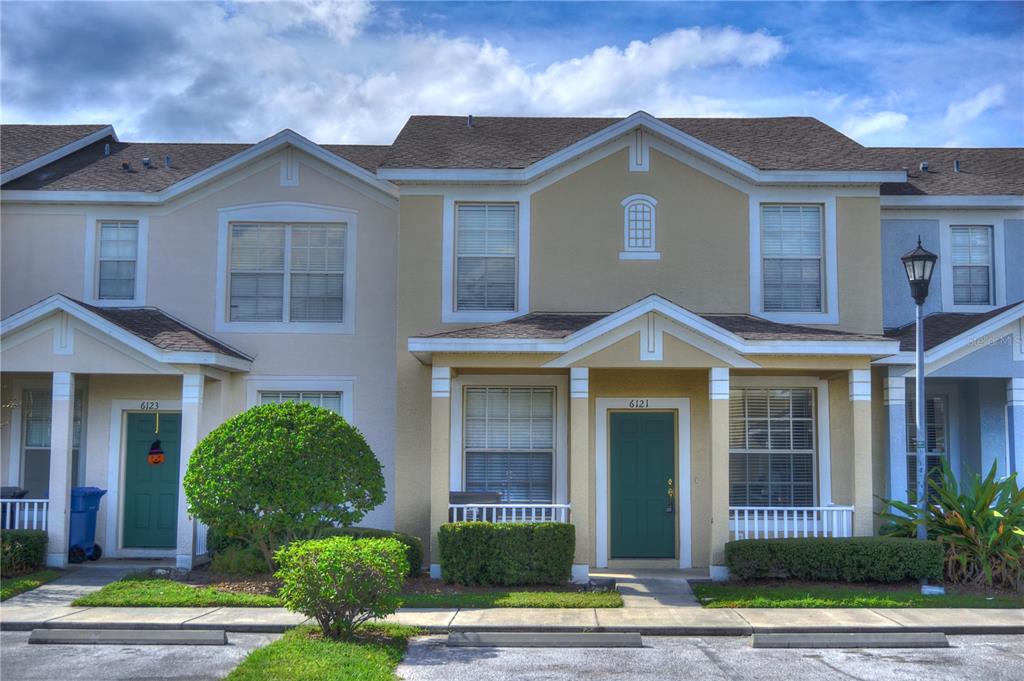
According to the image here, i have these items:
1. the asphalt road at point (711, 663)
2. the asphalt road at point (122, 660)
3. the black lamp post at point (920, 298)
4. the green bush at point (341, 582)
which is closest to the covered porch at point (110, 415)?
the asphalt road at point (122, 660)

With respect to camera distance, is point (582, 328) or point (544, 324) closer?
point (582, 328)

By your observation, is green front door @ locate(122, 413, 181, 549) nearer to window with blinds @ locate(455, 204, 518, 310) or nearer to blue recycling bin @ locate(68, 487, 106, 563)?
blue recycling bin @ locate(68, 487, 106, 563)

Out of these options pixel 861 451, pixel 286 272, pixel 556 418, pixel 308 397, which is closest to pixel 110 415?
pixel 308 397

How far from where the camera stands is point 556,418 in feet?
48.3

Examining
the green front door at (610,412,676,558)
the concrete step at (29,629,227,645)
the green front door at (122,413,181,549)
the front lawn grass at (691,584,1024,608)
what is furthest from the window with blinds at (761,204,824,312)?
the green front door at (122,413,181,549)

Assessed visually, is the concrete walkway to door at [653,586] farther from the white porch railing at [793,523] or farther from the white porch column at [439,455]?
the white porch column at [439,455]

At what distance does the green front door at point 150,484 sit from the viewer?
1535 cm

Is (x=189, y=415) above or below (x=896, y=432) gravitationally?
above

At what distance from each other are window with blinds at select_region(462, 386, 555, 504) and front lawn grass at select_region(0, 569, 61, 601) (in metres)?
5.88

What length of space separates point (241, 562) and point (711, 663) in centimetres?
689

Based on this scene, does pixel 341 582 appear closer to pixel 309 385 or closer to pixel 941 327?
pixel 309 385

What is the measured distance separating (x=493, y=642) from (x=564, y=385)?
543 centimetres

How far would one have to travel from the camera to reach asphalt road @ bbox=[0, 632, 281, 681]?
8.58 metres

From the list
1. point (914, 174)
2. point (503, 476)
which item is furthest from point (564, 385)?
point (914, 174)
